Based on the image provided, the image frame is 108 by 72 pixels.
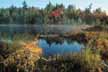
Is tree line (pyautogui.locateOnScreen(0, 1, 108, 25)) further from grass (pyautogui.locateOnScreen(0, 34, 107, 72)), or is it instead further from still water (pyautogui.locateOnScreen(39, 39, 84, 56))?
grass (pyautogui.locateOnScreen(0, 34, 107, 72))

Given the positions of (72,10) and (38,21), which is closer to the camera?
(38,21)

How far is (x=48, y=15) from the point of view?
289 ft

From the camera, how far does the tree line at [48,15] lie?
290ft

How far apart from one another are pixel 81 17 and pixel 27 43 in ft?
273

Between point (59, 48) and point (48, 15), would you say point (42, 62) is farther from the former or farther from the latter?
point (48, 15)

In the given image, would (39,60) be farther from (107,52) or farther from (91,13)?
(91,13)

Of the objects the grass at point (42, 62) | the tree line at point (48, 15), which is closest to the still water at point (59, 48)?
the grass at point (42, 62)

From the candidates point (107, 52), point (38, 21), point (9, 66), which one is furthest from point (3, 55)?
point (38, 21)

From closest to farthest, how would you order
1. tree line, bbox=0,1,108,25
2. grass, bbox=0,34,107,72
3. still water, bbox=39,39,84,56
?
grass, bbox=0,34,107,72 → still water, bbox=39,39,84,56 → tree line, bbox=0,1,108,25

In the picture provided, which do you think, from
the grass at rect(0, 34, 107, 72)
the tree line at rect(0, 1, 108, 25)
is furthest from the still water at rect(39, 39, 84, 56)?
the tree line at rect(0, 1, 108, 25)

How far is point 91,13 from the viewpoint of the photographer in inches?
3688

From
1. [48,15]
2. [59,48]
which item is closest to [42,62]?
[59,48]

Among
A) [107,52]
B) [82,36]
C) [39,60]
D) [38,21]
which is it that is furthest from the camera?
[38,21]

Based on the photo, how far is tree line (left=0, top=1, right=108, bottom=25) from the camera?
88.2 metres
